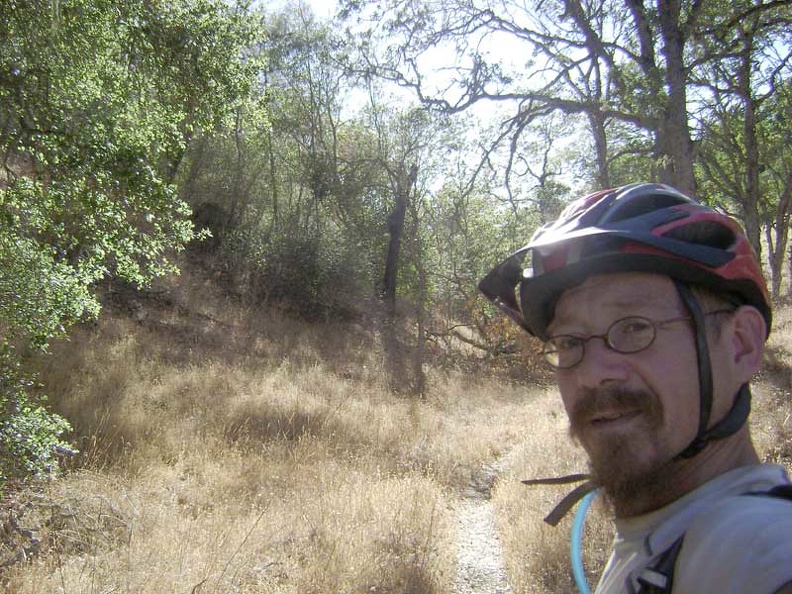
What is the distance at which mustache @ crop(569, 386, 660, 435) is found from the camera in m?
1.35

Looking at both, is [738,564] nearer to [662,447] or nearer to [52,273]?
[662,447]

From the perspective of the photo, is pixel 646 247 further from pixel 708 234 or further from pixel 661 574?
pixel 661 574

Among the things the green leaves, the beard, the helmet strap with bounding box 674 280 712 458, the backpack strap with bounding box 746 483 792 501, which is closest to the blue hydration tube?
the beard

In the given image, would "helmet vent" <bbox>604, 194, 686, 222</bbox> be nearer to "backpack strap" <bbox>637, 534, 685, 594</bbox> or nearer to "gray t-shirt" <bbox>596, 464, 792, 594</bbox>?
"gray t-shirt" <bbox>596, 464, 792, 594</bbox>

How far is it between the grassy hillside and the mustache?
3.43 meters

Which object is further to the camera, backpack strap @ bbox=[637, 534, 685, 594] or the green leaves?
the green leaves

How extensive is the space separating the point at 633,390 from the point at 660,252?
13.4 inches

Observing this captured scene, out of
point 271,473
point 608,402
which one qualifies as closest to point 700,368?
point 608,402

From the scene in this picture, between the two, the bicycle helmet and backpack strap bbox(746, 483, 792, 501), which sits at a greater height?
the bicycle helmet

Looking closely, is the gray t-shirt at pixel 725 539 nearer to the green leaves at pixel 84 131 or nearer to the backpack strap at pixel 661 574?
the backpack strap at pixel 661 574

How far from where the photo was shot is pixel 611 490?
136 centimetres

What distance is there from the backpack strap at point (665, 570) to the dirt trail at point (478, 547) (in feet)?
13.2

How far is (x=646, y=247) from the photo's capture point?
1406mm

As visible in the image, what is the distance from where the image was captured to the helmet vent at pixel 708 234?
1467 mm
